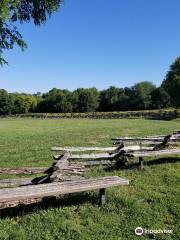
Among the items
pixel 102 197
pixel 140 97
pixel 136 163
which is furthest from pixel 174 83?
pixel 102 197

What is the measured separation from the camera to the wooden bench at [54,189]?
6363 mm

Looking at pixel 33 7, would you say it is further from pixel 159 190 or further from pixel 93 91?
pixel 93 91

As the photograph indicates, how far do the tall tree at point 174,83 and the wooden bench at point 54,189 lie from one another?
6604 centimetres

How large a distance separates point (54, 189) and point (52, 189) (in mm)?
42

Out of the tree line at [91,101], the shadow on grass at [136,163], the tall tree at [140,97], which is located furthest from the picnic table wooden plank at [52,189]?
the tall tree at [140,97]

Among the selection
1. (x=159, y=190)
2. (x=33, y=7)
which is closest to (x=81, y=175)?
(x=159, y=190)

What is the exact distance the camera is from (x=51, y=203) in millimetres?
7555

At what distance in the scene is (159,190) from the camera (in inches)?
342

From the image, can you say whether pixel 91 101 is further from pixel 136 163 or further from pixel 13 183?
pixel 13 183

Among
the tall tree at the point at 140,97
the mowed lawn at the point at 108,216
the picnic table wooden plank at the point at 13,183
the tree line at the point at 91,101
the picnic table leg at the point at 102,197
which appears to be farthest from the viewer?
the tree line at the point at 91,101

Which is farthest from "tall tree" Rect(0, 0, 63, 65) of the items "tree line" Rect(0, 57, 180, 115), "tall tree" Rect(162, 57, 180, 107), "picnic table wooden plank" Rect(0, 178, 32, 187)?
"tree line" Rect(0, 57, 180, 115)

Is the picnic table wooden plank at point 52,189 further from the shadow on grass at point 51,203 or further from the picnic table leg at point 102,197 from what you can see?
the shadow on grass at point 51,203

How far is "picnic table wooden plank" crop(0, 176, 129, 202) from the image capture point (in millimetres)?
6371
